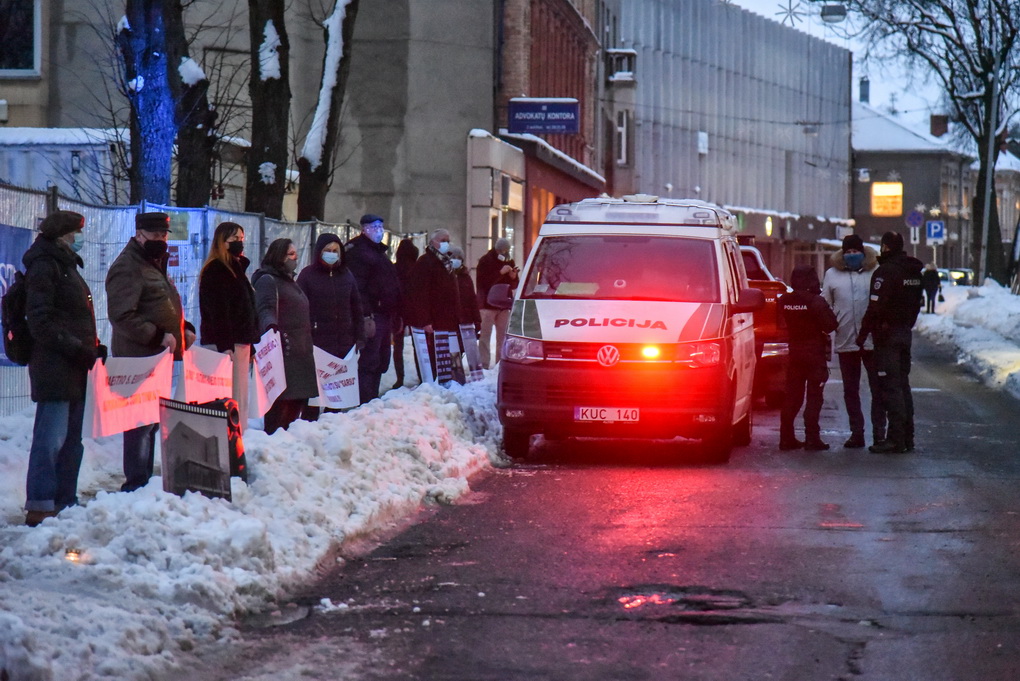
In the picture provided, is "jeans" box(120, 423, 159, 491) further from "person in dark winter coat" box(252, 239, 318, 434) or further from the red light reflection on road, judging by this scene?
the red light reflection on road

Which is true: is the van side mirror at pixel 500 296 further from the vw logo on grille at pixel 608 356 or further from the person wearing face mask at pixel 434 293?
the person wearing face mask at pixel 434 293

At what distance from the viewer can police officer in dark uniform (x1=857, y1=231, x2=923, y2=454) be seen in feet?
46.6

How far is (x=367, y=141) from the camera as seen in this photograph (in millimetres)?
35938

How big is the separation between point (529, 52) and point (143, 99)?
2258 cm

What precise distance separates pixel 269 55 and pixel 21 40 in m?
15.1

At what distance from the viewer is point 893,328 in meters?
14.3

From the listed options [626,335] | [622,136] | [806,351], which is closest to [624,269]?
[626,335]

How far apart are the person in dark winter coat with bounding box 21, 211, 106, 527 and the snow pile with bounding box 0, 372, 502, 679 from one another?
0.36 m

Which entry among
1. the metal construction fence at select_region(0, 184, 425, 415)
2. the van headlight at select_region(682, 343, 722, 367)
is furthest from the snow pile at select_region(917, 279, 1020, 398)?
the metal construction fence at select_region(0, 184, 425, 415)

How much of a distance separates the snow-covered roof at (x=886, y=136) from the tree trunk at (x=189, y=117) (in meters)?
92.5

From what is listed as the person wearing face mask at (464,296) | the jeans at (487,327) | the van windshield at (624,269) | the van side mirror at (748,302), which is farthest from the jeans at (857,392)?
the jeans at (487,327)

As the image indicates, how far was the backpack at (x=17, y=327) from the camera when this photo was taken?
9.23 meters

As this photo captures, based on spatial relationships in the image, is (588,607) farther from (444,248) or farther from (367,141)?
(367,141)

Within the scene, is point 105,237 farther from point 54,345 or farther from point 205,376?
point 54,345
